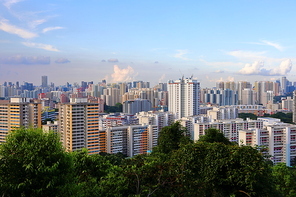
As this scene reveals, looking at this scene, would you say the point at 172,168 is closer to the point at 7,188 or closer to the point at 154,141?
the point at 7,188

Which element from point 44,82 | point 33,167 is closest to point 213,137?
point 33,167

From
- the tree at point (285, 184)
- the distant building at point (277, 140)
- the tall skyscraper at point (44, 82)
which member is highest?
the tall skyscraper at point (44, 82)

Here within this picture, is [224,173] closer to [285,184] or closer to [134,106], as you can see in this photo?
[285,184]

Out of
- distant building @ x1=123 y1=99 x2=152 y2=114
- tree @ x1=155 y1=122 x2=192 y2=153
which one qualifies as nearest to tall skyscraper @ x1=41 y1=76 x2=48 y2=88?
distant building @ x1=123 y1=99 x2=152 y2=114

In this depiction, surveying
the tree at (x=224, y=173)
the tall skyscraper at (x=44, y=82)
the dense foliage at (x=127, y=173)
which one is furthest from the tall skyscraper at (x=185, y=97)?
the tall skyscraper at (x=44, y=82)

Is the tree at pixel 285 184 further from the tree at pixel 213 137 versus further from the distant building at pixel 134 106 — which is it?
the distant building at pixel 134 106

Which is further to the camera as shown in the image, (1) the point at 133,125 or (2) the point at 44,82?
(2) the point at 44,82

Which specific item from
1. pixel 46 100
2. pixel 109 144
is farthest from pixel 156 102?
pixel 109 144

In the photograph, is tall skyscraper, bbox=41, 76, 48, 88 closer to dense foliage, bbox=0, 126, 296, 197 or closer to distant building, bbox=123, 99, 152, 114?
distant building, bbox=123, 99, 152, 114
